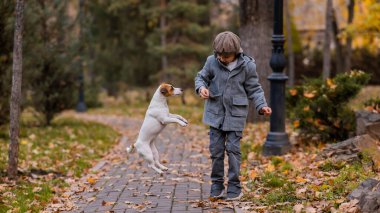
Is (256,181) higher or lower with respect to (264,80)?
lower

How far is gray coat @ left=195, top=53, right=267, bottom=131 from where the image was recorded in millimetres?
6477

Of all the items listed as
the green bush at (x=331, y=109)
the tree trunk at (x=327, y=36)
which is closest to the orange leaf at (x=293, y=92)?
the green bush at (x=331, y=109)

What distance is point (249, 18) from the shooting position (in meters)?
14.5

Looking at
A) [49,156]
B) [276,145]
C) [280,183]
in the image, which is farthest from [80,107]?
[280,183]

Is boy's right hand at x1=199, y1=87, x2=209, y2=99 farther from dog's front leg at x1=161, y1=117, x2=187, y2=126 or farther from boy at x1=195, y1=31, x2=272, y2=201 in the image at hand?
dog's front leg at x1=161, y1=117, x2=187, y2=126

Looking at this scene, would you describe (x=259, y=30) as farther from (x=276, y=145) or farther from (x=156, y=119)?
(x=156, y=119)

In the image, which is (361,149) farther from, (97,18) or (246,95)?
(97,18)

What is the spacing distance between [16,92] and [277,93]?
437 cm

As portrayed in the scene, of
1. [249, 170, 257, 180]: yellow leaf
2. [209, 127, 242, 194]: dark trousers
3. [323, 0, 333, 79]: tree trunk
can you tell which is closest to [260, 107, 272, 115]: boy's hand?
[209, 127, 242, 194]: dark trousers

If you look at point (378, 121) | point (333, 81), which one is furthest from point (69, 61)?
point (378, 121)

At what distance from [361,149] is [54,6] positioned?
1165cm

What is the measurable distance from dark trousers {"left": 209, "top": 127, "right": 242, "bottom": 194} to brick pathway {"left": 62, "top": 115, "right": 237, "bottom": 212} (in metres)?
0.27

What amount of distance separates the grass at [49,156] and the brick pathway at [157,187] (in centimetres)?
51

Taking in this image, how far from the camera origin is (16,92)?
27.6ft
